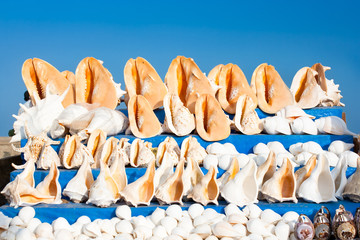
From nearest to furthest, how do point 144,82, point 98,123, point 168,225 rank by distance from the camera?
point 168,225 → point 98,123 → point 144,82

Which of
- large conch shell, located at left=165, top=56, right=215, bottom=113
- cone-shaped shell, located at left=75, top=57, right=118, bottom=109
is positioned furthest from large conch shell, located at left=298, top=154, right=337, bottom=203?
cone-shaped shell, located at left=75, top=57, right=118, bottom=109

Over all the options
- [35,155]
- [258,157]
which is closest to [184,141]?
[258,157]

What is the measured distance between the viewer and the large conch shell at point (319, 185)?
2904 mm

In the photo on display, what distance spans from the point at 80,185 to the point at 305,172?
4.48ft

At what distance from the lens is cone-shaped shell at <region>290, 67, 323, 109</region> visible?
4.46 m

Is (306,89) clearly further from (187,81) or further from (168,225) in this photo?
(168,225)

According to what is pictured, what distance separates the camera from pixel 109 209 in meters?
2.85

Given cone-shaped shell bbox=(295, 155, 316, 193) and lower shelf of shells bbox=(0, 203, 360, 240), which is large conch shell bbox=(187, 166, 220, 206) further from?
cone-shaped shell bbox=(295, 155, 316, 193)

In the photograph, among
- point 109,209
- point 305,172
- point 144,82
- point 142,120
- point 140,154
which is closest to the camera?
point 109,209

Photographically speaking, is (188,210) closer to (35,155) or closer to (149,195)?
(149,195)

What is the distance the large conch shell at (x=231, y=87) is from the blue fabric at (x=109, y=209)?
1532mm

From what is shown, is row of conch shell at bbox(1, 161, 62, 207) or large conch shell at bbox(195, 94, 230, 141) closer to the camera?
row of conch shell at bbox(1, 161, 62, 207)

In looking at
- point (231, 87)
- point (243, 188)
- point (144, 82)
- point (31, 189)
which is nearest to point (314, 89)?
point (231, 87)

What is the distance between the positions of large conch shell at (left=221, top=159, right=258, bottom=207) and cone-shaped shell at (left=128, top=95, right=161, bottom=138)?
1.04m
